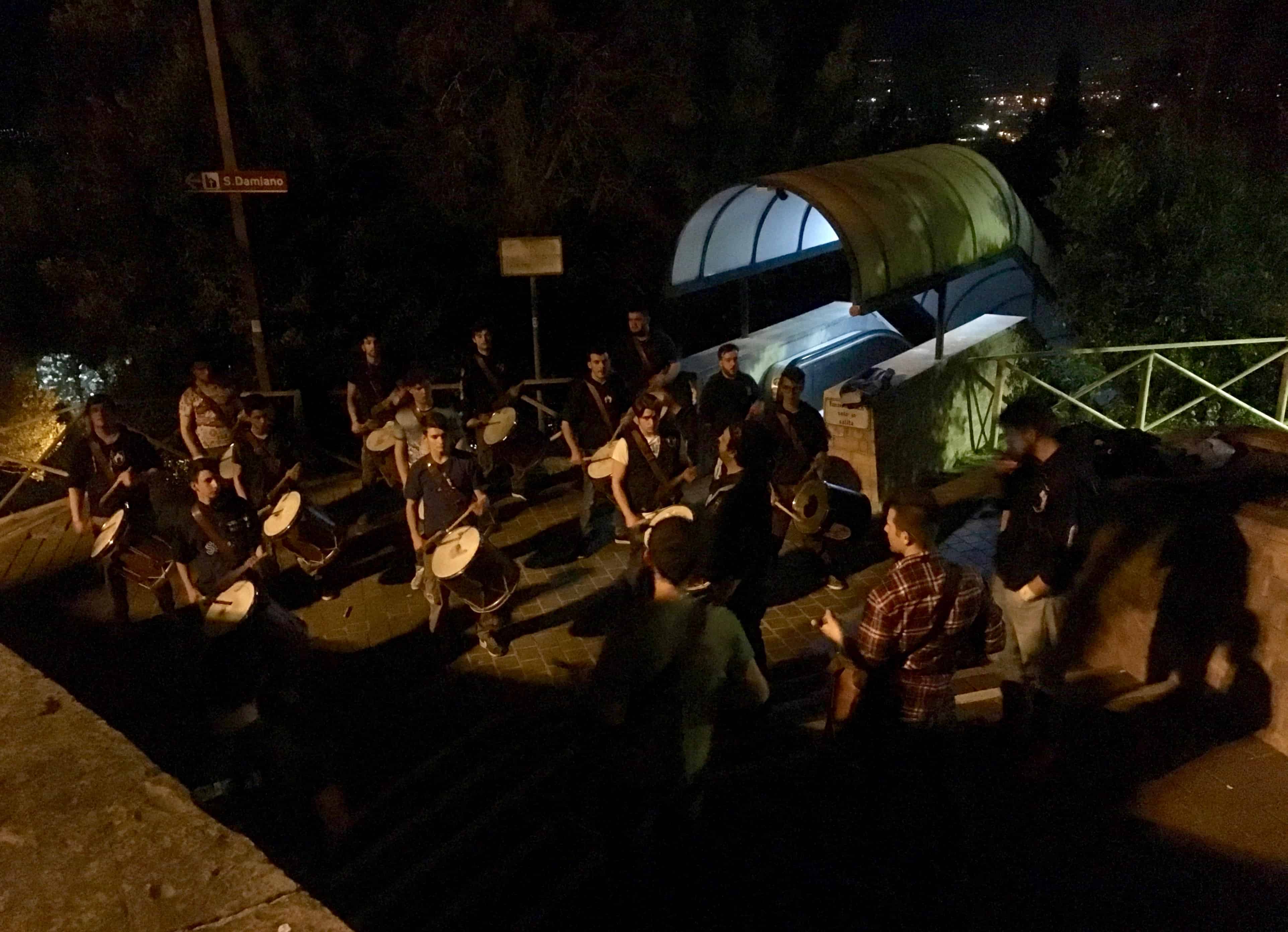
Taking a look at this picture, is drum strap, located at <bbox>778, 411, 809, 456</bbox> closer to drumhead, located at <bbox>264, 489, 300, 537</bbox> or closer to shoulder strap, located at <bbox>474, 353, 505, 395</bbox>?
shoulder strap, located at <bbox>474, 353, 505, 395</bbox>

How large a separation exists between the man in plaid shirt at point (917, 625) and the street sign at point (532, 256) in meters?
6.34

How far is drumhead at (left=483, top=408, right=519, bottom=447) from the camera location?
890 cm

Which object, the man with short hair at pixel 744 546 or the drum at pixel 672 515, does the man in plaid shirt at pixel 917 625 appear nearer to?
the drum at pixel 672 515

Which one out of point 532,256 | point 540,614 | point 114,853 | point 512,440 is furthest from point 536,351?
point 114,853

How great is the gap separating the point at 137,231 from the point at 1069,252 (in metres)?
11.2

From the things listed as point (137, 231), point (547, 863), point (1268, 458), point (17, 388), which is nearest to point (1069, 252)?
point (1268, 458)

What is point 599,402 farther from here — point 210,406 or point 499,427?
point 210,406

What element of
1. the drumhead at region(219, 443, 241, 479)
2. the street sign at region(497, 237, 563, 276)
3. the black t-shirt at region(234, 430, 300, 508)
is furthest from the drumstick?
the drumhead at region(219, 443, 241, 479)

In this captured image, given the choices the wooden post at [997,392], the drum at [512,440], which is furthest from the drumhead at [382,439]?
the wooden post at [997,392]

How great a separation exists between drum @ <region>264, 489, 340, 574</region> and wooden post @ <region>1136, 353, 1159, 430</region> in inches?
275

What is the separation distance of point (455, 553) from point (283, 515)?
145 cm

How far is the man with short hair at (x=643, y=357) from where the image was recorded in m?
8.98

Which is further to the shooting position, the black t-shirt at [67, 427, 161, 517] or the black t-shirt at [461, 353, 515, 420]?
the black t-shirt at [461, 353, 515, 420]

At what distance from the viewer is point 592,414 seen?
8508 millimetres
